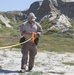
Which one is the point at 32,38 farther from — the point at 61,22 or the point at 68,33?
the point at 61,22

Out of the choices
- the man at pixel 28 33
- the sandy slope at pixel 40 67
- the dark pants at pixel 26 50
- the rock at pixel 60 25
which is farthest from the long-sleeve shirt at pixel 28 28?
the rock at pixel 60 25

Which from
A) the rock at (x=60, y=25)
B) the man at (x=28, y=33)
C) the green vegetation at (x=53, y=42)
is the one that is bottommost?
the green vegetation at (x=53, y=42)

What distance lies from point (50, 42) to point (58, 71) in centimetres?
1691

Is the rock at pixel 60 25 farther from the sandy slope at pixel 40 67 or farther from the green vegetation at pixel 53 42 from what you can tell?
the sandy slope at pixel 40 67

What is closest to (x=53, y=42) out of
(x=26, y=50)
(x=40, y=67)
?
(x=40, y=67)

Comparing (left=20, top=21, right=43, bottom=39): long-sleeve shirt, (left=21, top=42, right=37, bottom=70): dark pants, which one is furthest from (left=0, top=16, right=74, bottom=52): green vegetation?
(left=20, top=21, right=43, bottom=39): long-sleeve shirt

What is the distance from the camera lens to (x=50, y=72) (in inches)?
663

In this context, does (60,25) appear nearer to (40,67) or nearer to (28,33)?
(40,67)

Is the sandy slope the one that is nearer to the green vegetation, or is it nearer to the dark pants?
the dark pants

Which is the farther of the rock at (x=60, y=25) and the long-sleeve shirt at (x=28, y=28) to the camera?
the rock at (x=60, y=25)

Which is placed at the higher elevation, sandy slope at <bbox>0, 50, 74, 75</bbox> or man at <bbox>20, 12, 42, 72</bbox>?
man at <bbox>20, 12, 42, 72</bbox>

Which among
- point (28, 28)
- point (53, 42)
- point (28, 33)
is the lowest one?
point (53, 42)

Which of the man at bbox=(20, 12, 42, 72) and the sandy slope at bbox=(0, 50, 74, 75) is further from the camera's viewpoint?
the sandy slope at bbox=(0, 50, 74, 75)

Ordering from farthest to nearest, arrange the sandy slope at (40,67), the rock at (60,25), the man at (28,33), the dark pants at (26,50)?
the rock at (60,25) < the sandy slope at (40,67) < the dark pants at (26,50) < the man at (28,33)
